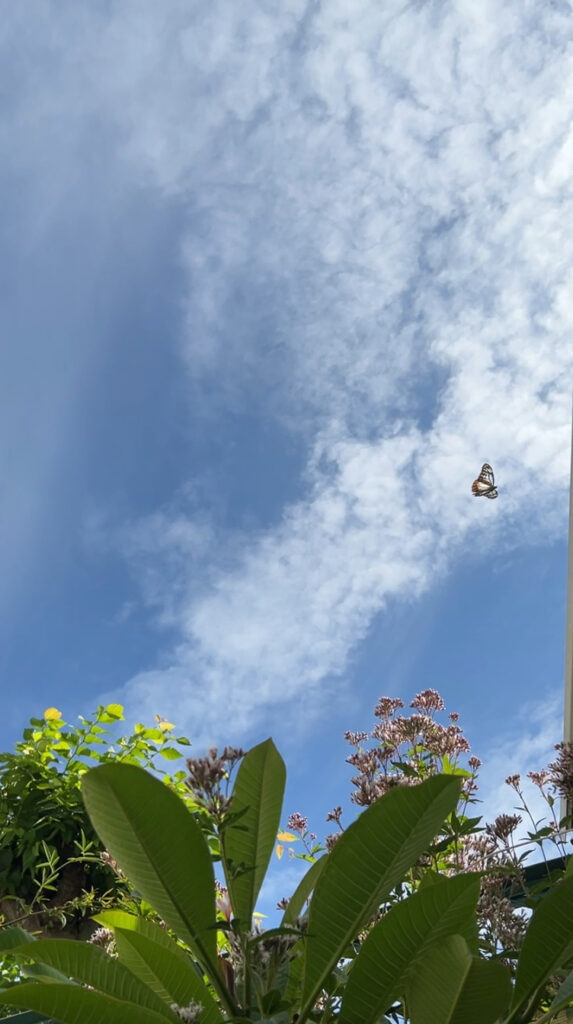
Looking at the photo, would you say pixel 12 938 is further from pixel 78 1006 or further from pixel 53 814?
pixel 53 814

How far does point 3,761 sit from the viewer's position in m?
3.51

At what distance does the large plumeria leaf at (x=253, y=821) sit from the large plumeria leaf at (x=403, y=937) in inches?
8.1

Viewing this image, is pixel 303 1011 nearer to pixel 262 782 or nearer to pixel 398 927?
pixel 398 927

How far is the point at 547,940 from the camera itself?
0.95 metres

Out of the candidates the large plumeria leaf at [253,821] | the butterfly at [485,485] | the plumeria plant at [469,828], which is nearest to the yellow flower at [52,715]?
the plumeria plant at [469,828]

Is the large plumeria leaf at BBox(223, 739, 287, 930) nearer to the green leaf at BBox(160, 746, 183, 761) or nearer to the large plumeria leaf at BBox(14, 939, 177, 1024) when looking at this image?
the large plumeria leaf at BBox(14, 939, 177, 1024)

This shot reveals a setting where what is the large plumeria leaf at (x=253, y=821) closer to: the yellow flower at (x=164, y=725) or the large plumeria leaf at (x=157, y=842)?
the large plumeria leaf at (x=157, y=842)

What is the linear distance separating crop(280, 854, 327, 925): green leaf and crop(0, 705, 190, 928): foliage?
1.91 meters

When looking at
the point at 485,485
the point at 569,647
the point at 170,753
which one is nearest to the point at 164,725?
the point at 170,753

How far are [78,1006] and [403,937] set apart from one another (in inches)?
14.2

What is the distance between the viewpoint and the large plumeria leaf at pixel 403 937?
2.96 feet

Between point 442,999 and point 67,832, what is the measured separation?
2.70 m

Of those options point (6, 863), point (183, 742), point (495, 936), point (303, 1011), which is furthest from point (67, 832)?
point (303, 1011)

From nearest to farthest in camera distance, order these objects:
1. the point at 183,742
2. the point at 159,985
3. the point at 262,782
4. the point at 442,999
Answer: the point at 442,999 → the point at 159,985 → the point at 262,782 → the point at 183,742
